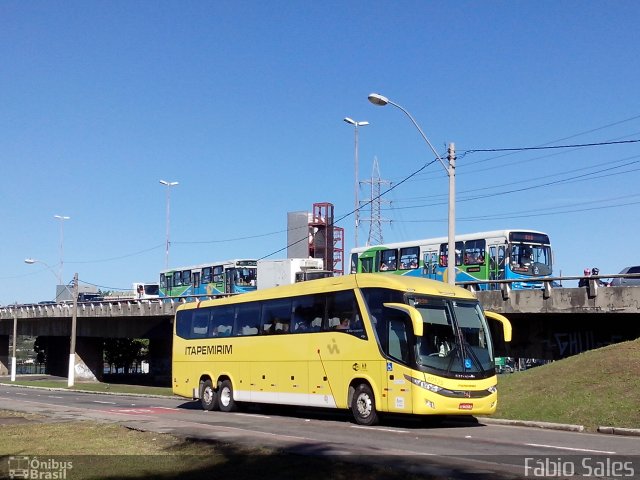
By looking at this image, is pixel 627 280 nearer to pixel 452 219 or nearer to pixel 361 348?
pixel 452 219

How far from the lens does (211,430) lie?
55.2 feet

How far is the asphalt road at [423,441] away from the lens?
11.2 metres

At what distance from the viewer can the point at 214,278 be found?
54.1 metres

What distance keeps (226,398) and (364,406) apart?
7.10m

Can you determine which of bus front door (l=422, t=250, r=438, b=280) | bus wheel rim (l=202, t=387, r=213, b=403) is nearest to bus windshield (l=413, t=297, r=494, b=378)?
bus wheel rim (l=202, t=387, r=213, b=403)

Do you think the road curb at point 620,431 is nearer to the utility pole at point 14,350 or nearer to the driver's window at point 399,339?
the driver's window at point 399,339

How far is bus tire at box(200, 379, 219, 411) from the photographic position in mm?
24922

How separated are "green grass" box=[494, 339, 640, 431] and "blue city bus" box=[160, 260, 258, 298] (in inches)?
1158

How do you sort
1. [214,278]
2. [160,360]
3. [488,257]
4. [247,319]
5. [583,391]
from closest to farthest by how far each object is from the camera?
[583,391] < [247,319] < [488,257] < [214,278] < [160,360]

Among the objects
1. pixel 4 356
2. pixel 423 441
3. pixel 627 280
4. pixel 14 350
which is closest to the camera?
pixel 423 441

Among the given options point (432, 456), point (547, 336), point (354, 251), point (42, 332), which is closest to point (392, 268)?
point (354, 251)

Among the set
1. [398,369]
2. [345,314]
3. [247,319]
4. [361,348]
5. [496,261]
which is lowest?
[398,369]

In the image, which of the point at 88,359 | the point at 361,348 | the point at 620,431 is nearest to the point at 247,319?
the point at 361,348

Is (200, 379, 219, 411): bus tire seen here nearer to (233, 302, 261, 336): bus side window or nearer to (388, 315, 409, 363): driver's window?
(233, 302, 261, 336): bus side window
